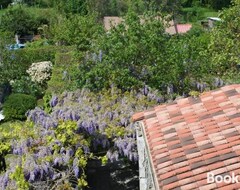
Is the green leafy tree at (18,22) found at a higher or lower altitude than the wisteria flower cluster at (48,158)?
lower

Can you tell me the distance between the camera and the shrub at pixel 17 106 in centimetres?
2175

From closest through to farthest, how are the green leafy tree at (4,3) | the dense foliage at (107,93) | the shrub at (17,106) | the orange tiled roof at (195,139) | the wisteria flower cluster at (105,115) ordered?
1. the orange tiled roof at (195,139)
2. the dense foliage at (107,93)
3. the wisteria flower cluster at (105,115)
4. the shrub at (17,106)
5. the green leafy tree at (4,3)

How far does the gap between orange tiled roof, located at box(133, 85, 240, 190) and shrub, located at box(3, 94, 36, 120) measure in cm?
1238

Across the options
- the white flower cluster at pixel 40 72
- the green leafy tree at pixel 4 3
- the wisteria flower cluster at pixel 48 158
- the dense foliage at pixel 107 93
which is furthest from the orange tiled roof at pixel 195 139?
the green leafy tree at pixel 4 3

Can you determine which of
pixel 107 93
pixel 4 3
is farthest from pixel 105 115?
pixel 4 3

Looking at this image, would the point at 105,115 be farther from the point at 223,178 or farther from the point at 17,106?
the point at 17,106

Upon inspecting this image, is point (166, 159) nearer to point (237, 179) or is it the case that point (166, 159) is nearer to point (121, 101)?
point (237, 179)

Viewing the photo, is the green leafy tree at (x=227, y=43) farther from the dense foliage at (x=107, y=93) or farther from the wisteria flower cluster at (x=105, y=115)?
the wisteria flower cluster at (x=105, y=115)

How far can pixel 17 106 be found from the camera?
21875 millimetres

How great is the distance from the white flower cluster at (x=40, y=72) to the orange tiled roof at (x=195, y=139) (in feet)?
54.9

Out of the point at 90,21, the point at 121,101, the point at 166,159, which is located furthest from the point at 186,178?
the point at 90,21

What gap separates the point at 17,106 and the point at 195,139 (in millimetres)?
14666

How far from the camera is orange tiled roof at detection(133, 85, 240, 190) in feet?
24.8

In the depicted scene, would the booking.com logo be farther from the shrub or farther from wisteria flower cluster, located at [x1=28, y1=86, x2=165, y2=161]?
the shrub
